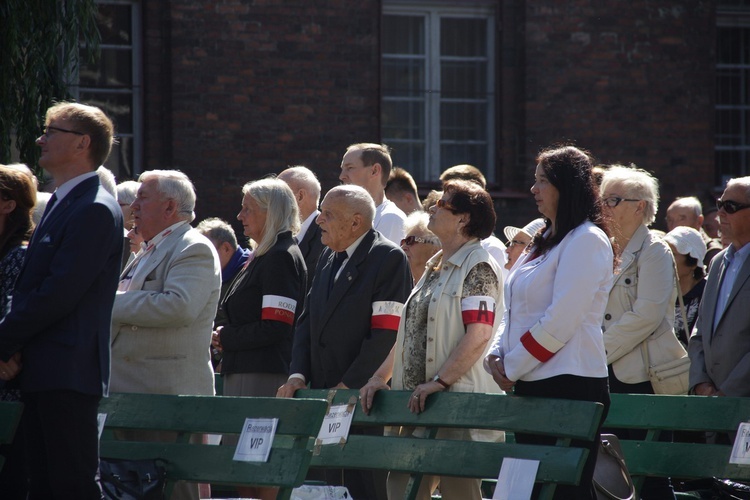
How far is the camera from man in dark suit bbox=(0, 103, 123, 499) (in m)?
4.43

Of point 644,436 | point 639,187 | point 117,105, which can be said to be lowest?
point 644,436

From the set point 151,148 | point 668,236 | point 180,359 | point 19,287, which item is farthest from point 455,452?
point 151,148

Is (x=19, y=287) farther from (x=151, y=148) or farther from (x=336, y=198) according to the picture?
(x=151, y=148)

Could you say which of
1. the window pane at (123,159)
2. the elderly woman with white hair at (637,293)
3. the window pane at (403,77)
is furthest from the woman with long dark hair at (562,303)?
the window pane at (403,77)

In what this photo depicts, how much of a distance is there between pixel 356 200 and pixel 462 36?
707 cm

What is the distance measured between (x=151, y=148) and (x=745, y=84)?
6517mm

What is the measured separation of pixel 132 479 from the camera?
4.85 meters

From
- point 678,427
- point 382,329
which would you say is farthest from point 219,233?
point 678,427

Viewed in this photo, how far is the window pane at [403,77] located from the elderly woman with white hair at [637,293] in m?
6.25

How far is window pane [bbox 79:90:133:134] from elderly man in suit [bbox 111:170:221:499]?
6271 millimetres

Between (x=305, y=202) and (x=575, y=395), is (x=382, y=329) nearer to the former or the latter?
(x=575, y=395)

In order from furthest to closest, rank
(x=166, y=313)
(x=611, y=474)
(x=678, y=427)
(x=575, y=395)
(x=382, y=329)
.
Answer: (x=382, y=329), (x=166, y=313), (x=678, y=427), (x=611, y=474), (x=575, y=395)

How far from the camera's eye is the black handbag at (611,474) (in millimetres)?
4969

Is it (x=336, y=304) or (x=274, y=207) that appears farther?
(x=274, y=207)
